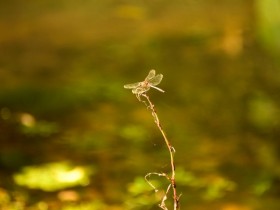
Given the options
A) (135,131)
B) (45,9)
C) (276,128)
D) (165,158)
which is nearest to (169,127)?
(135,131)

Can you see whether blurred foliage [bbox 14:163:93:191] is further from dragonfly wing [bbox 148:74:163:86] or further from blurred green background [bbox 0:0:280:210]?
dragonfly wing [bbox 148:74:163:86]

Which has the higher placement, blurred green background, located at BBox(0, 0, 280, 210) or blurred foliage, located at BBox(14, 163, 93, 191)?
blurred green background, located at BBox(0, 0, 280, 210)

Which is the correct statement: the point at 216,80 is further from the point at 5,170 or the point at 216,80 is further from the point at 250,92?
the point at 5,170

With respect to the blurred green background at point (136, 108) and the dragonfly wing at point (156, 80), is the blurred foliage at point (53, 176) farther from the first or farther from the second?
the dragonfly wing at point (156, 80)

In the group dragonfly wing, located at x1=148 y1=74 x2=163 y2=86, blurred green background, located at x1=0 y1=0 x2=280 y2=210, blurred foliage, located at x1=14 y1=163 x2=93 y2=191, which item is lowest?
dragonfly wing, located at x1=148 y1=74 x2=163 y2=86

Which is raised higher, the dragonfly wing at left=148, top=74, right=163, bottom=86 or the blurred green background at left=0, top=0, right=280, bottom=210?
the blurred green background at left=0, top=0, right=280, bottom=210

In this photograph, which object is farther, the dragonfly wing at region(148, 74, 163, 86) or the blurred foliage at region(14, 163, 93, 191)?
the blurred foliage at region(14, 163, 93, 191)

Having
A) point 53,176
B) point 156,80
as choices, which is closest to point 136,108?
point 53,176

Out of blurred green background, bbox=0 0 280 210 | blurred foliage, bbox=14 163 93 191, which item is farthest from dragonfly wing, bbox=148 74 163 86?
blurred foliage, bbox=14 163 93 191

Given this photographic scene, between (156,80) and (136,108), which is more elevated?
(136,108)

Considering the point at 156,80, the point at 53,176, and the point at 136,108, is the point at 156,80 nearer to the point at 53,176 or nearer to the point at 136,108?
the point at 53,176
